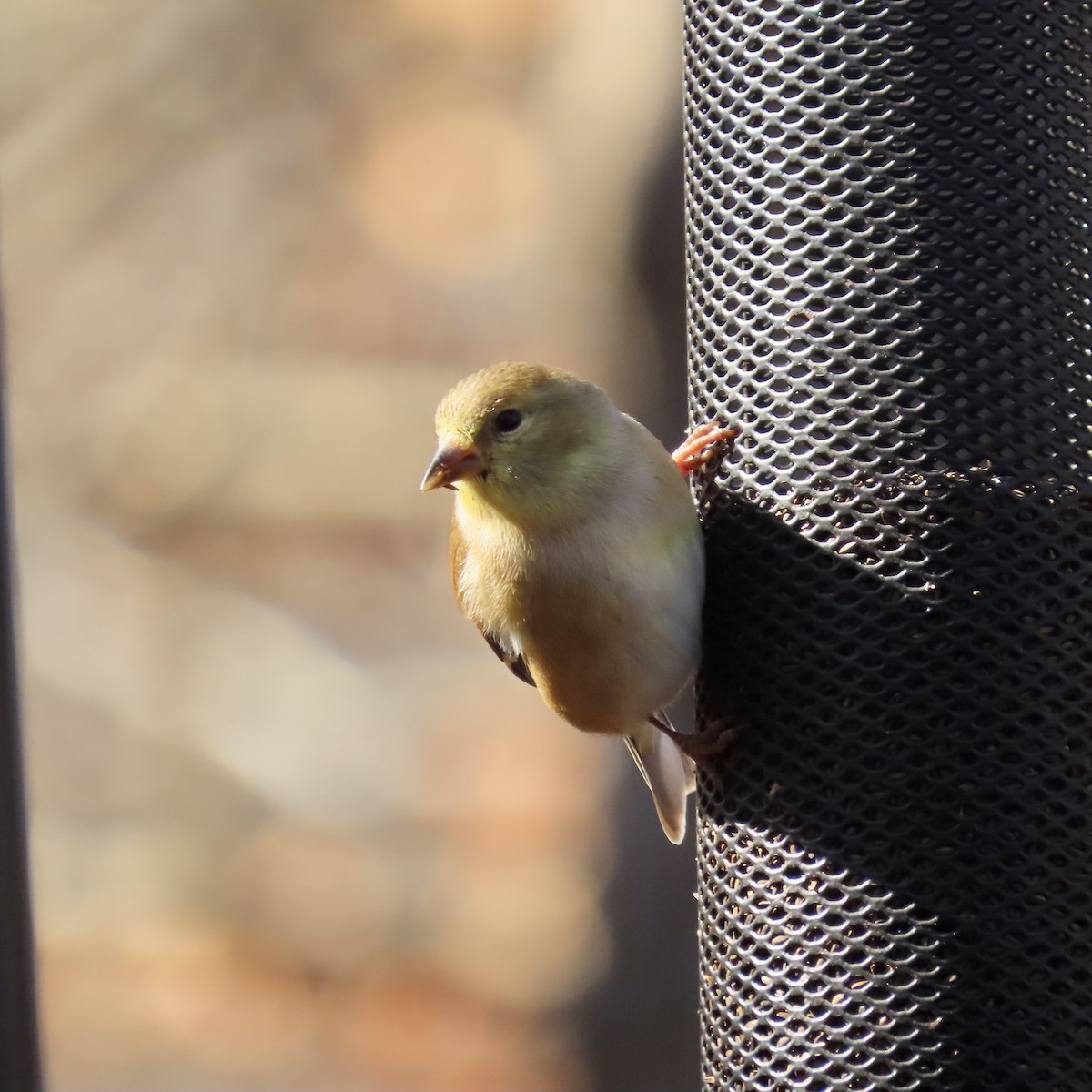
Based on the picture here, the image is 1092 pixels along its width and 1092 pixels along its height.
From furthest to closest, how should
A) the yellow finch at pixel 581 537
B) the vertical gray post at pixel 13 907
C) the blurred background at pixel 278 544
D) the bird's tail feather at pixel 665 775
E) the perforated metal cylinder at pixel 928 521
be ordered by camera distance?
the blurred background at pixel 278 544 → the bird's tail feather at pixel 665 775 → the yellow finch at pixel 581 537 → the vertical gray post at pixel 13 907 → the perforated metal cylinder at pixel 928 521

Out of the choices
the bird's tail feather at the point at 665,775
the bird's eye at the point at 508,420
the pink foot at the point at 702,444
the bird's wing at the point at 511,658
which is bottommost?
the bird's tail feather at the point at 665,775

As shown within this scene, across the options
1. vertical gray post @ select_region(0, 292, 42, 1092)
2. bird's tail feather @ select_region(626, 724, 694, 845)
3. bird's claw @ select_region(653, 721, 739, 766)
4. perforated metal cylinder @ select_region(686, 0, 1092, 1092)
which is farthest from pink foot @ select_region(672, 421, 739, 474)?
vertical gray post @ select_region(0, 292, 42, 1092)

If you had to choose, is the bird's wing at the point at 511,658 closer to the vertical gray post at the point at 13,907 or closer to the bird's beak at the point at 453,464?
the bird's beak at the point at 453,464

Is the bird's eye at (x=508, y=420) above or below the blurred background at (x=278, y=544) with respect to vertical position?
above

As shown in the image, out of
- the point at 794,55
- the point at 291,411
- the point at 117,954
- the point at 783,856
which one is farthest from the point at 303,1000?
the point at 794,55

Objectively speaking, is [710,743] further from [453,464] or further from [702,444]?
[453,464]

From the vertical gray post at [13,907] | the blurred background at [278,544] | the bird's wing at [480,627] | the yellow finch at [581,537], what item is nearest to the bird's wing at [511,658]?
the bird's wing at [480,627]

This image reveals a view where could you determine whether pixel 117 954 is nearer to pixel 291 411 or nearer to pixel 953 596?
pixel 291 411

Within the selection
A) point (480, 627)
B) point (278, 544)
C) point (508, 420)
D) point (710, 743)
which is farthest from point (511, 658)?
point (278, 544)
